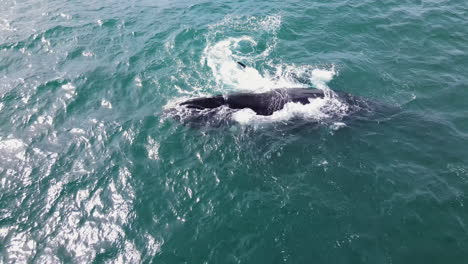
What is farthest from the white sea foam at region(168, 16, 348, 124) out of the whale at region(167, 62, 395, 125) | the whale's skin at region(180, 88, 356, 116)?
the whale's skin at region(180, 88, 356, 116)

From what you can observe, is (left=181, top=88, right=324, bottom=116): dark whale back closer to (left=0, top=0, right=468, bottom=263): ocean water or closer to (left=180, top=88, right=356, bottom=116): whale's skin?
(left=180, top=88, right=356, bottom=116): whale's skin

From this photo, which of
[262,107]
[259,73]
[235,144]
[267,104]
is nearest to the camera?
[235,144]

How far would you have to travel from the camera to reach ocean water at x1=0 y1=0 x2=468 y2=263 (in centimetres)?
1454

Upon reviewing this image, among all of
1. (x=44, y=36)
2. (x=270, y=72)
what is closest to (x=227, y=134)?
(x=270, y=72)

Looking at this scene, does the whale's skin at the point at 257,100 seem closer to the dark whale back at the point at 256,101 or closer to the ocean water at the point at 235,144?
the dark whale back at the point at 256,101

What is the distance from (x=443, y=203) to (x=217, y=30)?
83.9ft

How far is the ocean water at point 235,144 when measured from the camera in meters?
14.5

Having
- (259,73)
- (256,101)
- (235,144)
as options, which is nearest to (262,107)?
(256,101)

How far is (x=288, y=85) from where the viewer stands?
24141 mm

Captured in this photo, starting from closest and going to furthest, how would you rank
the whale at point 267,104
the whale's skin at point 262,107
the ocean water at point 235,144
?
the ocean water at point 235,144 < the whale's skin at point 262,107 < the whale at point 267,104

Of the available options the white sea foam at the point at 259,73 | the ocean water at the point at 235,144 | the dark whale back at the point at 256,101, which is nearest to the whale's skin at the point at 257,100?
the dark whale back at the point at 256,101

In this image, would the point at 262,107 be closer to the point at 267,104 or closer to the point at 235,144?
the point at 267,104

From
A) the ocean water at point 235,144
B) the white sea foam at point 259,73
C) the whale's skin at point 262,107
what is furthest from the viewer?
the white sea foam at point 259,73

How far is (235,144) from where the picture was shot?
19.4 meters
